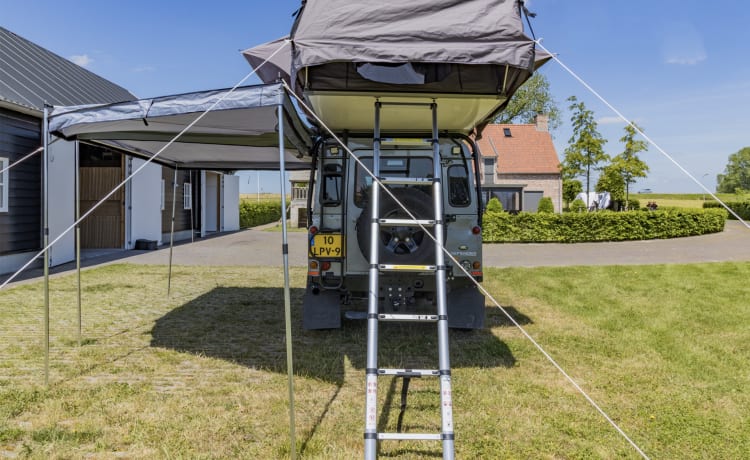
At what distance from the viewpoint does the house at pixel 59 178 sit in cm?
1059

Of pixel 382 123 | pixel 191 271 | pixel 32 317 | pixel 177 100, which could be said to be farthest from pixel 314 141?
pixel 191 271

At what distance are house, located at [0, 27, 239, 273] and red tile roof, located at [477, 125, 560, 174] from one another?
22382 millimetres

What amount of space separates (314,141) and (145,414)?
3283 millimetres

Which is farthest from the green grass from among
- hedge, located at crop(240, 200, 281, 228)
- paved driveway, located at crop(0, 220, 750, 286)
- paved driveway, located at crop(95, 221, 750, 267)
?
hedge, located at crop(240, 200, 281, 228)

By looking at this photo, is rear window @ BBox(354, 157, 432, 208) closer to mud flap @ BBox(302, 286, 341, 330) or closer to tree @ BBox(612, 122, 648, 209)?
mud flap @ BBox(302, 286, 341, 330)

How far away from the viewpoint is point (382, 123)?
542 cm

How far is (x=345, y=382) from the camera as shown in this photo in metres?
4.54

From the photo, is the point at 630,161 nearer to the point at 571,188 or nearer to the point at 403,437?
the point at 571,188

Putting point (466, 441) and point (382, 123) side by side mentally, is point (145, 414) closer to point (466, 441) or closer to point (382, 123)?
point (466, 441)

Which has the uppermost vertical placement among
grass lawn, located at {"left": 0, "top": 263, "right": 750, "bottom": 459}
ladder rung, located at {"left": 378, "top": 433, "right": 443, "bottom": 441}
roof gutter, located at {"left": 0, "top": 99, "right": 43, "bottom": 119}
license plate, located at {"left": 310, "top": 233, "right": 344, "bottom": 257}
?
roof gutter, located at {"left": 0, "top": 99, "right": 43, "bottom": 119}

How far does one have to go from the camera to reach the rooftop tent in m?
3.64

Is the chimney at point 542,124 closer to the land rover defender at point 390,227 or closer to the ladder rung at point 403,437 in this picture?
the land rover defender at point 390,227

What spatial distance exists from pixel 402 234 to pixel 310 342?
1639 millimetres

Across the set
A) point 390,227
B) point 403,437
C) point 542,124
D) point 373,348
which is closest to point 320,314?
point 390,227
